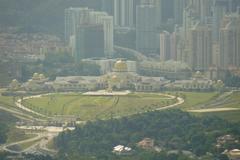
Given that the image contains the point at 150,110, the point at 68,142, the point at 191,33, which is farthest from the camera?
the point at 191,33

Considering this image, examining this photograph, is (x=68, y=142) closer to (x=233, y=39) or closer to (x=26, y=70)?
(x=26, y=70)

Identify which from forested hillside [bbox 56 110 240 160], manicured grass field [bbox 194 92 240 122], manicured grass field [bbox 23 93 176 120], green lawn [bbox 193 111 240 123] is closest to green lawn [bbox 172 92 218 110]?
manicured grass field [bbox 23 93 176 120]

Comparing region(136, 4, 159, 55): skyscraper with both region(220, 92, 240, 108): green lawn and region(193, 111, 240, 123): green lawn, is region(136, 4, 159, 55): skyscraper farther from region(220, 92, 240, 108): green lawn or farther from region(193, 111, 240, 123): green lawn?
region(193, 111, 240, 123): green lawn

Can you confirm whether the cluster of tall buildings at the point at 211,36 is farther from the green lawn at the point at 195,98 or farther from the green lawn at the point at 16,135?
the green lawn at the point at 16,135

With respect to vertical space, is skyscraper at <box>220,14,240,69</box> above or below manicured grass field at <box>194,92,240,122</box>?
above

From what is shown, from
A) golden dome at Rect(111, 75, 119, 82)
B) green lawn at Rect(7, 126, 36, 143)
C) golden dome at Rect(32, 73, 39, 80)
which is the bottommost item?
green lawn at Rect(7, 126, 36, 143)

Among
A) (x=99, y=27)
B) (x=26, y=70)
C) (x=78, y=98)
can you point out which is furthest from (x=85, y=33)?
(x=78, y=98)

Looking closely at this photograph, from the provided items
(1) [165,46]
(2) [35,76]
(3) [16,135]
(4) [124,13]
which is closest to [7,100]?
(2) [35,76]
